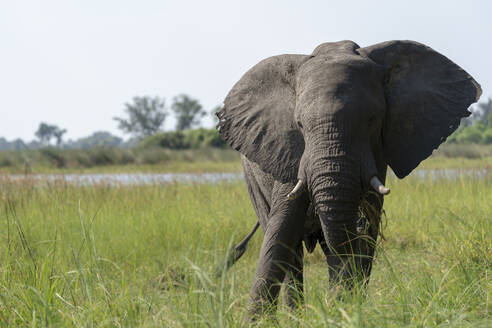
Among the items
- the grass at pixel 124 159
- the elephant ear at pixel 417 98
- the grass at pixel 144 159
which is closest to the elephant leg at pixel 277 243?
the elephant ear at pixel 417 98

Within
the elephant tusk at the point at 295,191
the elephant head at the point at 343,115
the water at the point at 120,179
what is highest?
the elephant head at the point at 343,115

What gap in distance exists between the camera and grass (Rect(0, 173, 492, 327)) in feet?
8.27

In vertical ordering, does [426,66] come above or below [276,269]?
above

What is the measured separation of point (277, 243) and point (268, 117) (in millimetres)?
774

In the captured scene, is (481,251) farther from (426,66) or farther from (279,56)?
(279,56)

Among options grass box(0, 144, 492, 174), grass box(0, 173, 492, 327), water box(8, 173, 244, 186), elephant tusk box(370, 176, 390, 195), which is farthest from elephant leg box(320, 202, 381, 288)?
grass box(0, 144, 492, 174)

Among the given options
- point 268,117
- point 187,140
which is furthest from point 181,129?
point 268,117

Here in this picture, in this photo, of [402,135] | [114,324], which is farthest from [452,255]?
[114,324]

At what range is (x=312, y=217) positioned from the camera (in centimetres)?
338

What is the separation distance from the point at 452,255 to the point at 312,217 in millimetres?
1523

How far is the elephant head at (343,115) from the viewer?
2816 millimetres

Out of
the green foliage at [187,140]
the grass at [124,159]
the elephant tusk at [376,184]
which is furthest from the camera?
the green foliage at [187,140]

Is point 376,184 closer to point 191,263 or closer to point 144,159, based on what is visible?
point 191,263

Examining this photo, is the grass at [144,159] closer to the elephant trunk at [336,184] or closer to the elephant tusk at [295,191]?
the elephant tusk at [295,191]
